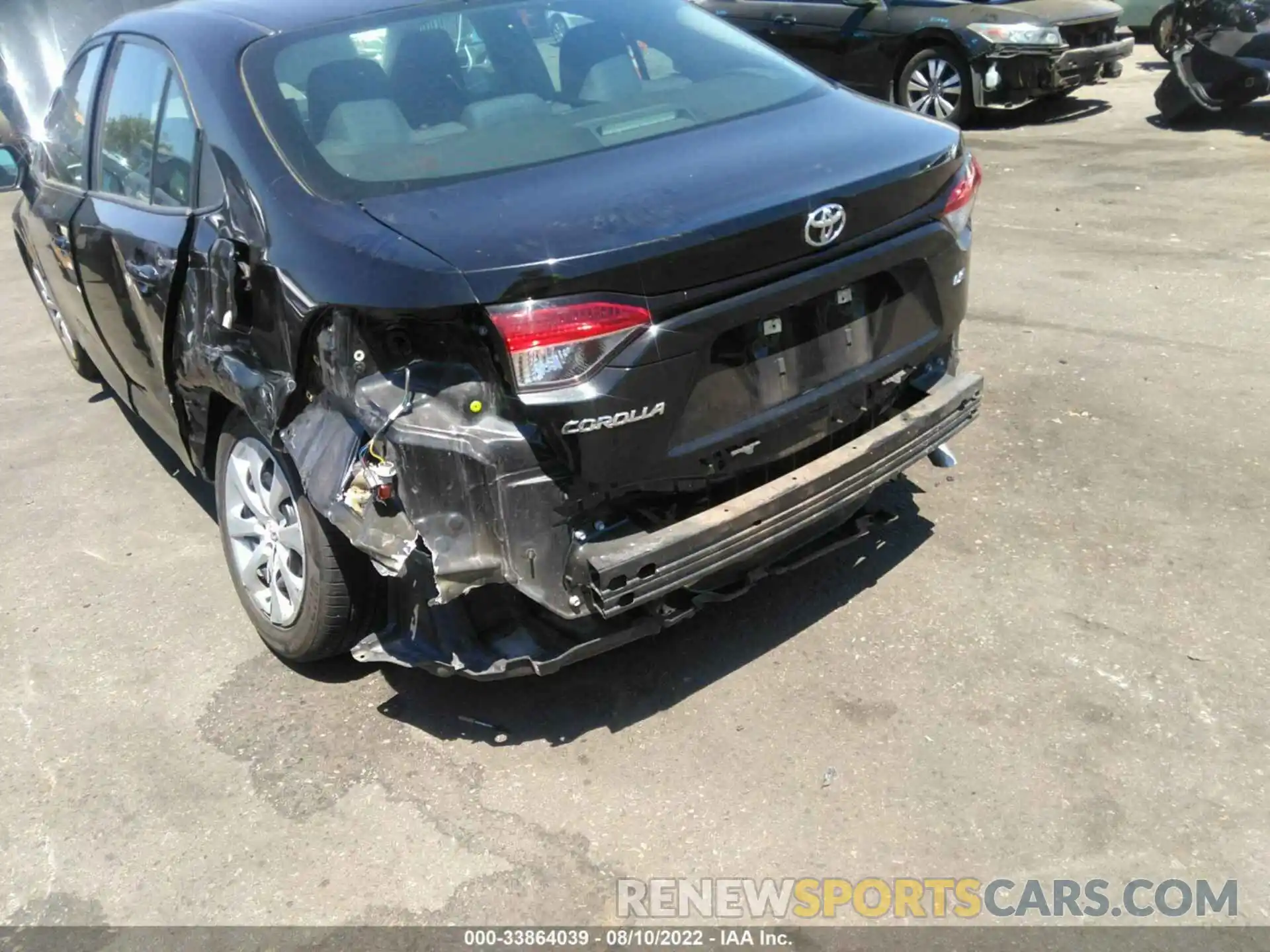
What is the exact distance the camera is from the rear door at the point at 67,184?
14.7ft

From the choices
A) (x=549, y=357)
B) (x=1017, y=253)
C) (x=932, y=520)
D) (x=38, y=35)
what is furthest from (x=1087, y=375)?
(x=38, y=35)

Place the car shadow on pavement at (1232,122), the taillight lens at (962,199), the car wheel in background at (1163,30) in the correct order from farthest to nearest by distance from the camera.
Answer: the car wheel in background at (1163,30) < the car shadow on pavement at (1232,122) < the taillight lens at (962,199)

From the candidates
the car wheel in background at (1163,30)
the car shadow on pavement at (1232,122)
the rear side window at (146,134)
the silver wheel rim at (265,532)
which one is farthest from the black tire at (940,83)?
the silver wheel rim at (265,532)

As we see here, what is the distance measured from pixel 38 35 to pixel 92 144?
1313 cm

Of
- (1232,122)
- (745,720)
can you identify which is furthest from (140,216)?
(1232,122)

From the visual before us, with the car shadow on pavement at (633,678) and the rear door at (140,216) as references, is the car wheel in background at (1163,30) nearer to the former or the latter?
the car shadow on pavement at (633,678)

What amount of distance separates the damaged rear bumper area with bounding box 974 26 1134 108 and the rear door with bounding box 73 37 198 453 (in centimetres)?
769

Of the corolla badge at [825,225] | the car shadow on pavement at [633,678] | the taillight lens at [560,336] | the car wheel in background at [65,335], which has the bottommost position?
the car shadow on pavement at [633,678]

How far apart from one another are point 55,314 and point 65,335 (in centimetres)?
21

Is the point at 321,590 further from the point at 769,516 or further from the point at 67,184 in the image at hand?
the point at 67,184

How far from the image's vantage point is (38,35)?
49.9 ft

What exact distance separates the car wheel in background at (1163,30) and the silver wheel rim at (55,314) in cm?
914

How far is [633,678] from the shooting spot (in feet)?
11.2

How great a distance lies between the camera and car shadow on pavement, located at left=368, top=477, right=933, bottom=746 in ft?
10.7
